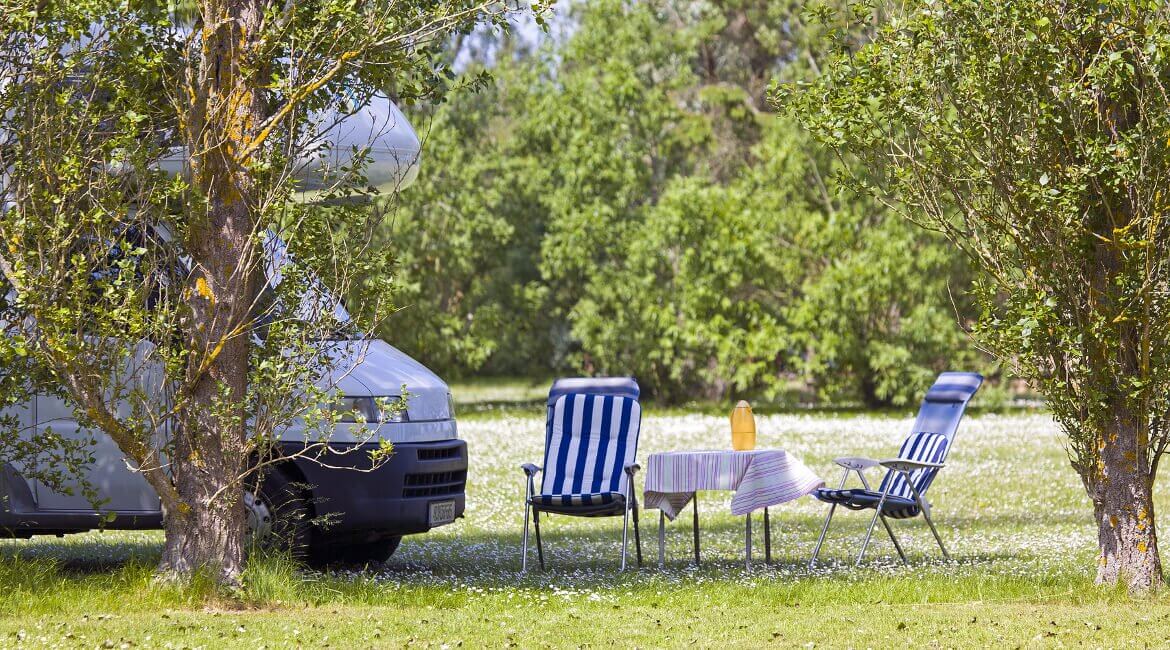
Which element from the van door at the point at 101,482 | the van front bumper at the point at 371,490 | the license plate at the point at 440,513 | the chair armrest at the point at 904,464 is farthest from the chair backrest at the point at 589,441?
the van door at the point at 101,482

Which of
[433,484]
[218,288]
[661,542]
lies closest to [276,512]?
[433,484]

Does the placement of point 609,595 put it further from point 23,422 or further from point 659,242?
point 659,242

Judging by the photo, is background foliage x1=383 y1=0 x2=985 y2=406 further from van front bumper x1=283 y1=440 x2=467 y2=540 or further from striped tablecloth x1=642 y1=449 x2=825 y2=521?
van front bumper x1=283 y1=440 x2=467 y2=540

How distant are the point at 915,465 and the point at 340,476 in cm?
349

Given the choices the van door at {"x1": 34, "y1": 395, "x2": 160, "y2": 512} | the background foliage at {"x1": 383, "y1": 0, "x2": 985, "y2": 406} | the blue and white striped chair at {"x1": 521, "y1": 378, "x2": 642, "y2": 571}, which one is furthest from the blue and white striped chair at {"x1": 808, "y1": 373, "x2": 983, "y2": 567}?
the background foliage at {"x1": 383, "y1": 0, "x2": 985, "y2": 406}

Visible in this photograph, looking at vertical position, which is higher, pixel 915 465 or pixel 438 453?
pixel 438 453

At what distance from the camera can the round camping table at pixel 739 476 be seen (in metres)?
8.70

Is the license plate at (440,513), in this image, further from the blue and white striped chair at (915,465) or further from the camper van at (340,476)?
the blue and white striped chair at (915,465)

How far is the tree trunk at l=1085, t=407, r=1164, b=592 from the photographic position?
732cm

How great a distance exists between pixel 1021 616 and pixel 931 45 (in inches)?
113

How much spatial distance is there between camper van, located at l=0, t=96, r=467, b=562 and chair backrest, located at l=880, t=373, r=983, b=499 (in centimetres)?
300

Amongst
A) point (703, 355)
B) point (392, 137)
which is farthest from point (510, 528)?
point (703, 355)

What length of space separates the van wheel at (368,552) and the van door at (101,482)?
157 centimetres

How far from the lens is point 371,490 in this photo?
8.02 meters
